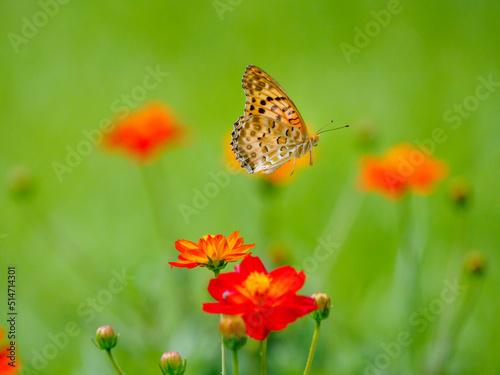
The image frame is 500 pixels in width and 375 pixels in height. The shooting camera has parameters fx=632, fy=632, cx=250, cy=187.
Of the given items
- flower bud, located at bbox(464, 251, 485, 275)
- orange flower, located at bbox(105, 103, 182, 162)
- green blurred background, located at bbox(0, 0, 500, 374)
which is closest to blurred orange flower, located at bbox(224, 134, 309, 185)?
green blurred background, located at bbox(0, 0, 500, 374)

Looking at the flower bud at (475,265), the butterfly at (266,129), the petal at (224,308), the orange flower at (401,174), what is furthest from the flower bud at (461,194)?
the petal at (224,308)

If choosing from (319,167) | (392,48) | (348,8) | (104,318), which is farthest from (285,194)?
(348,8)

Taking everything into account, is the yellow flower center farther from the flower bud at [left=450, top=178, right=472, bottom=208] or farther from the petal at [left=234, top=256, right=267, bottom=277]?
the flower bud at [left=450, top=178, right=472, bottom=208]

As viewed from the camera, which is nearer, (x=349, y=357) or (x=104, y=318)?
(x=349, y=357)

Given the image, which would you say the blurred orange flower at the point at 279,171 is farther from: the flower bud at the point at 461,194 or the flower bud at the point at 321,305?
the flower bud at the point at 321,305

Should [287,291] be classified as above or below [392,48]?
below

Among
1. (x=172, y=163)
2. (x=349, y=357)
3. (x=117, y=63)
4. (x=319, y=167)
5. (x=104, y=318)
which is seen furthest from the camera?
(x=117, y=63)

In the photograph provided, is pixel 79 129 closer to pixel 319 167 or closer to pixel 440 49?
pixel 319 167
